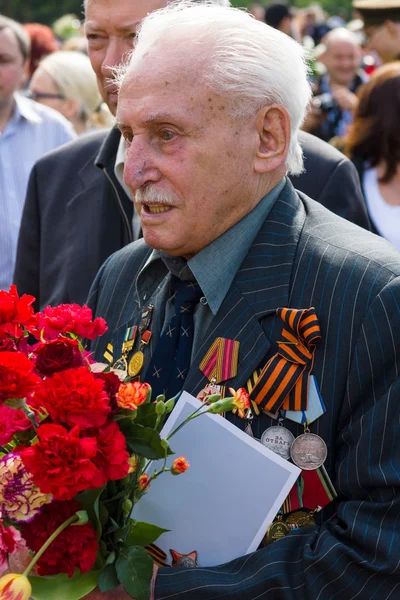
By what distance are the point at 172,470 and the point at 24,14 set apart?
27698 millimetres

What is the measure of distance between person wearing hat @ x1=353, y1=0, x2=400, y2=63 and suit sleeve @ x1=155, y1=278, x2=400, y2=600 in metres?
6.20

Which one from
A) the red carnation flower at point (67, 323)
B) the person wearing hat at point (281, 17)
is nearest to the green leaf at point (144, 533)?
the red carnation flower at point (67, 323)

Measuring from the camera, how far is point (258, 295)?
2428 millimetres

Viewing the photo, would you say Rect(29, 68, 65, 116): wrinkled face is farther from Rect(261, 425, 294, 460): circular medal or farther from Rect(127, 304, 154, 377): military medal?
Rect(261, 425, 294, 460): circular medal

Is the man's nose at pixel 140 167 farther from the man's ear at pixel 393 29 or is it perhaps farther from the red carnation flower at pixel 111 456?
the man's ear at pixel 393 29

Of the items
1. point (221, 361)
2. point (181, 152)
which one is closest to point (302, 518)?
point (221, 361)

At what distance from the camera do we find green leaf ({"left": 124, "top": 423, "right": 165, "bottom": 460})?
201cm

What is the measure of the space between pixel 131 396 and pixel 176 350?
0.61m

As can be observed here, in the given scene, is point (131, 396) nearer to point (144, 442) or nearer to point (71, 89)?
point (144, 442)

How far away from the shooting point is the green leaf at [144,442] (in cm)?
201

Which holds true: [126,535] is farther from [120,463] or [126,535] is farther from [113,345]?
[113,345]

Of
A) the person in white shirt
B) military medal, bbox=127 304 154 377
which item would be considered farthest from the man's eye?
the person in white shirt

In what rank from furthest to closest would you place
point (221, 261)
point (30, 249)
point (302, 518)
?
point (30, 249) < point (221, 261) < point (302, 518)

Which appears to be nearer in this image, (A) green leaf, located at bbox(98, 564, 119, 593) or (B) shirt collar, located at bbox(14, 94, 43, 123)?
(A) green leaf, located at bbox(98, 564, 119, 593)
